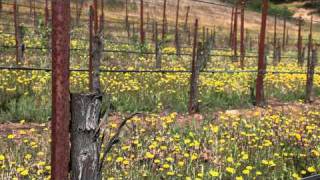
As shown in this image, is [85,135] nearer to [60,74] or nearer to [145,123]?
[60,74]

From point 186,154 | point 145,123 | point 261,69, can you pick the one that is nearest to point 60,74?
point 186,154

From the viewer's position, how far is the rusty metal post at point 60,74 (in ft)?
7.36

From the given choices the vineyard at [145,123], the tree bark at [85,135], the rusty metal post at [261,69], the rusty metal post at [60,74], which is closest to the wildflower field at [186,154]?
the vineyard at [145,123]

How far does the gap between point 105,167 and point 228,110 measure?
15.7 ft

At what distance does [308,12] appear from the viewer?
63.9 meters

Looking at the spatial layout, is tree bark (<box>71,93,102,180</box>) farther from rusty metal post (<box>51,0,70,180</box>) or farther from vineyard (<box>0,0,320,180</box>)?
rusty metal post (<box>51,0,70,180</box>)

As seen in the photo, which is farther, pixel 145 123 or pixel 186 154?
pixel 145 123

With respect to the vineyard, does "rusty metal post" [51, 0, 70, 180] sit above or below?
above

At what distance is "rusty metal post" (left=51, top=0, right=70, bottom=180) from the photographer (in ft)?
7.36

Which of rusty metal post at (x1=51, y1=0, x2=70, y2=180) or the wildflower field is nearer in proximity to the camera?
rusty metal post at (x1=51, y1=0, x2=70, y2=180)

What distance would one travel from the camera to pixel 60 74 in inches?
89.0

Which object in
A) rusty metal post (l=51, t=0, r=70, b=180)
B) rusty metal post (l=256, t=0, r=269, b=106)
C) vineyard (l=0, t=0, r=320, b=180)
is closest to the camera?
rusty metal post (l=51, t=0, r=70, b=180)

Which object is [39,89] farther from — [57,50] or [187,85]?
[57,50]

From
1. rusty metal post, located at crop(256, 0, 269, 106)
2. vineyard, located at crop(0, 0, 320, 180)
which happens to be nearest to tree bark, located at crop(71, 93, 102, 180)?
vineyard, located at crop(0, 0, 320, 180)
